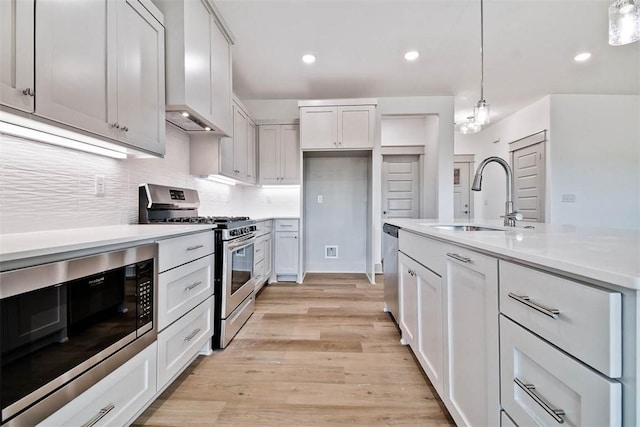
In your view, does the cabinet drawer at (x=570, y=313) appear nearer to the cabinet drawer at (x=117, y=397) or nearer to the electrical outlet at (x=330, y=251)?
the cabinet drawer at (x=117, y=397)

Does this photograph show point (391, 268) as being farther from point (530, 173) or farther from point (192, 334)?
point (530, 173)

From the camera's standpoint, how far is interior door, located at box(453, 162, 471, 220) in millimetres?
6555

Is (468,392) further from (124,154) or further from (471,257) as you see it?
(124,154)

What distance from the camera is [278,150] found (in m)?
4.12

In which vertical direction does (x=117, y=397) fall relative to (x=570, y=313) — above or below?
below

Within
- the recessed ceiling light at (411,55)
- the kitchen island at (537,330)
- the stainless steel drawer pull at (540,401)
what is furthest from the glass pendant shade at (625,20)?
the recessed ceiling light at (411,55)

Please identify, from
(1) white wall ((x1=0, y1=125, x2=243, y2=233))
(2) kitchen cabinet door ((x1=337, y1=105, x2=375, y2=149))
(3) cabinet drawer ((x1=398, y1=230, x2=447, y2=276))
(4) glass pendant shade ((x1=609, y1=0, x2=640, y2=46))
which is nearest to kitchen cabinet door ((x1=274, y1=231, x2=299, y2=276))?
(2) kitchen cabinet door ((x1=337, y1=105, x2=375, y2=149))

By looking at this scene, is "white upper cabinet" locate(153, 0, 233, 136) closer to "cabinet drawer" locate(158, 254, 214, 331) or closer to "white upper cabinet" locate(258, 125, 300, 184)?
"cabinet drawer" locate(158, 254, 214, 331)

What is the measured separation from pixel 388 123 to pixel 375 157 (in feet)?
5.55

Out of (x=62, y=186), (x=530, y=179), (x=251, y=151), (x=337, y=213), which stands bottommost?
(x=337, y=213)

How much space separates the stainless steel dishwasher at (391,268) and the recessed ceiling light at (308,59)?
2180 mm

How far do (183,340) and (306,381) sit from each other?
740 mm

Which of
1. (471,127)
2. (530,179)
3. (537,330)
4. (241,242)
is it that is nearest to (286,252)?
(241,242)

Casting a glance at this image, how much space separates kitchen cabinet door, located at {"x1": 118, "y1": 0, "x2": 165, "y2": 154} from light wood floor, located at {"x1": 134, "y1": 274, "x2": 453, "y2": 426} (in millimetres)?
Result: 1433
